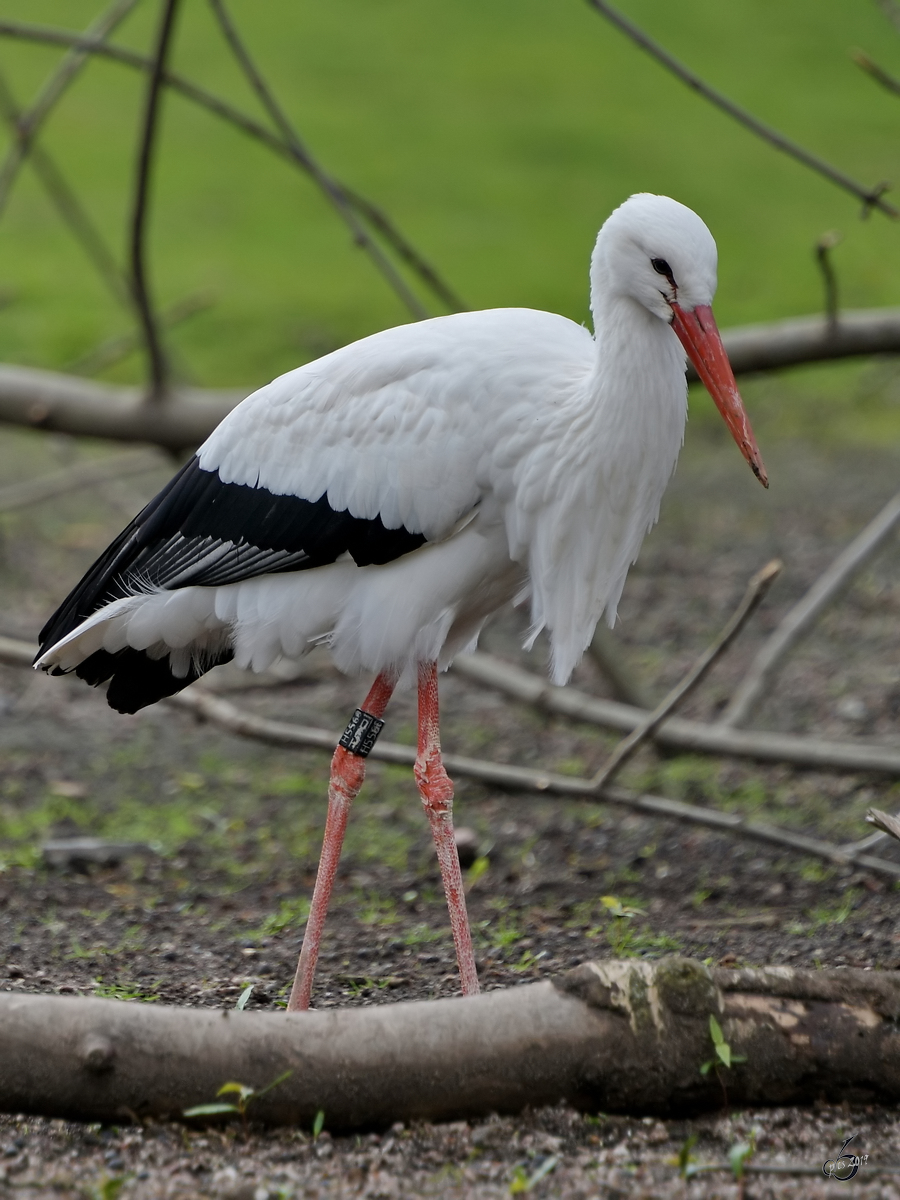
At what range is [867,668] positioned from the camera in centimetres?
647

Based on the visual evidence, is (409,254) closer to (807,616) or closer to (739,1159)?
(807,616)

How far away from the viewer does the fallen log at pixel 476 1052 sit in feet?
8.83

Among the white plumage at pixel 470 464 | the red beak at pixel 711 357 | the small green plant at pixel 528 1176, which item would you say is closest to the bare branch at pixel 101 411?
the white plumage at pixel 470 464

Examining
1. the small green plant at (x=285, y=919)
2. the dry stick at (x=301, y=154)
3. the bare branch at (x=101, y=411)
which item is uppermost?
the dry stick at (x=301, y=154)

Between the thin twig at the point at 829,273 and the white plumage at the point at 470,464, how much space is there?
3.41ft

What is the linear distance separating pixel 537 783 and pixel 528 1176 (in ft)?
7.23

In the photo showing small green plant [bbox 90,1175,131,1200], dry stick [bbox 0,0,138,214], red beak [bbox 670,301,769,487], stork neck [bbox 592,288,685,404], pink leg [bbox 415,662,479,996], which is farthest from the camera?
dry stick [bbox 0,0,138,214]

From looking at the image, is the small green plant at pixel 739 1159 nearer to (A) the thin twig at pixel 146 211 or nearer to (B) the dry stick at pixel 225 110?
(B) the dry stick at pixel 225 110

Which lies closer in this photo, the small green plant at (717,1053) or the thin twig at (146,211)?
the small green plant at (717,1053)

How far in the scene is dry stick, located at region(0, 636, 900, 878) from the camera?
434 centimetres

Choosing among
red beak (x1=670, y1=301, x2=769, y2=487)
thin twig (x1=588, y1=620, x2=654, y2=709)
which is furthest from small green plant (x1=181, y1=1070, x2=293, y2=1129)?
thin twig (x1=588, y1=620, x2=654, y2=709)

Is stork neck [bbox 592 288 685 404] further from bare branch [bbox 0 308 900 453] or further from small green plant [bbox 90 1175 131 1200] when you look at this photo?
bare branch [bbox 0 308 900 453]

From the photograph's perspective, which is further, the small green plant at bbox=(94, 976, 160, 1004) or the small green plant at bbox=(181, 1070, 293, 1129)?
the small green plant at bbox=(94, 976, 160, 1004)

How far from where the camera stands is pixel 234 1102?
2.71 meters
